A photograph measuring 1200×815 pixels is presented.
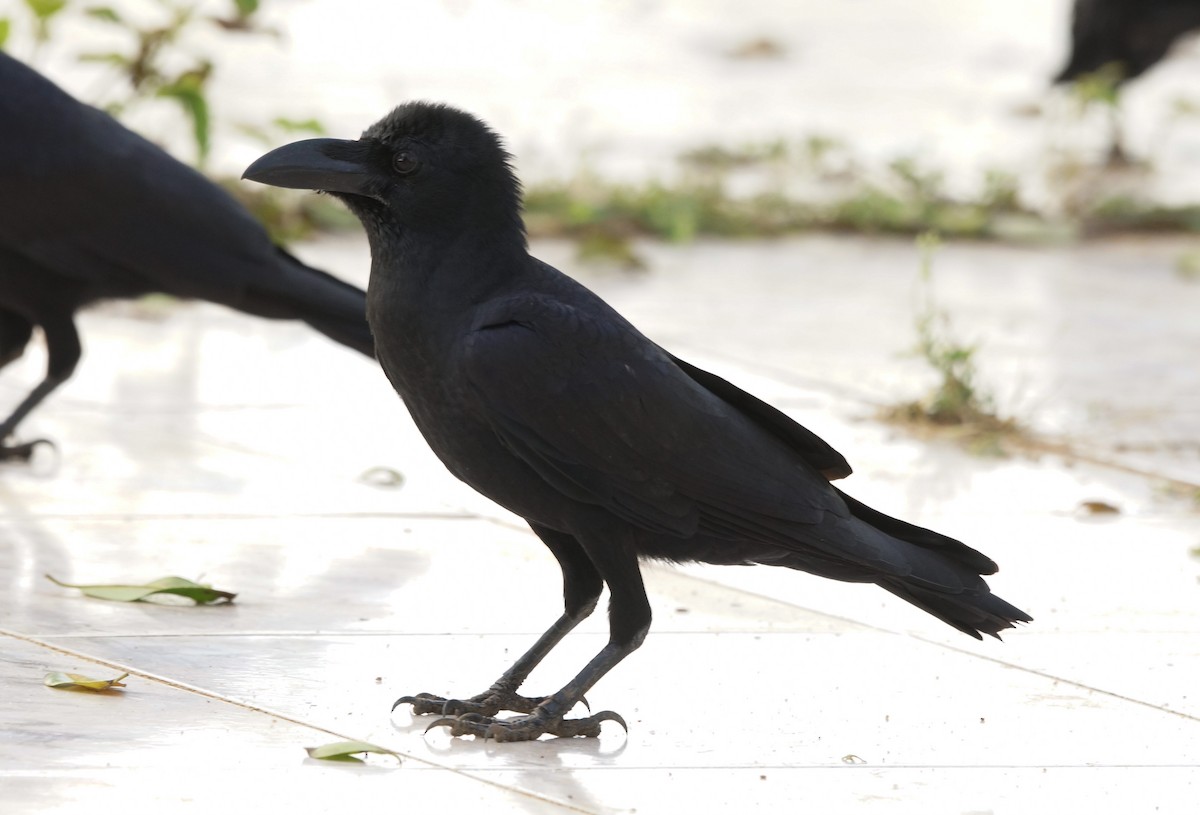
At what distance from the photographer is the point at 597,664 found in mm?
3109

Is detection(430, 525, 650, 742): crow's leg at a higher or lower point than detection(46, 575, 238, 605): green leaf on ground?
higher

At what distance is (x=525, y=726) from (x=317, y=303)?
1830 mm

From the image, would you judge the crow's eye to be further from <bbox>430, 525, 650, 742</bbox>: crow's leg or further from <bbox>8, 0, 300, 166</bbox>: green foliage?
<bbox>8, 0, 300, 166</bbox>: green foliage

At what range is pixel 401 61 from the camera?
12266 mm

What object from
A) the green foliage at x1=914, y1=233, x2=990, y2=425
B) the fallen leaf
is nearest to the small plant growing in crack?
the green foliage at x1=914, y1=233, x2=990, y2=425

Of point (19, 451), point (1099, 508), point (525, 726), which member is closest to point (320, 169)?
point (525, 726)

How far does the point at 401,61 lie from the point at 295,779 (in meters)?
9.99

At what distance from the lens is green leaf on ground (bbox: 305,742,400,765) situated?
2.82m

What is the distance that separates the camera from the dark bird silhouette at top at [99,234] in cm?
473

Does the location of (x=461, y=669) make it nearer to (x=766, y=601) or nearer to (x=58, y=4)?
(x=766, y=601)

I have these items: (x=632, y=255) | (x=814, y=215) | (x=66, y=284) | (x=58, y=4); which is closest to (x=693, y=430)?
(x=66, y=284)

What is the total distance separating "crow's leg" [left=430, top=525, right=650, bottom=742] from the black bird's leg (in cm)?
228

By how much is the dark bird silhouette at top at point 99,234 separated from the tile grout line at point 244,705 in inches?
56.9

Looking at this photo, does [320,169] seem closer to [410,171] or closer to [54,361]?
[410,171]
